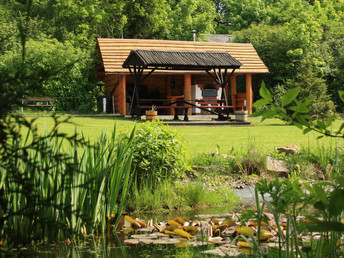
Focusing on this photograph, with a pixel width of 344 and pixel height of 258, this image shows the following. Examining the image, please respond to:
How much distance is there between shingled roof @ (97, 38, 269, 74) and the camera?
73.7ft

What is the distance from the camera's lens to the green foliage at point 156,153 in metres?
6.52

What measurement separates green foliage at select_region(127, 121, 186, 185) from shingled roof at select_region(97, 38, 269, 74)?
48.3ft

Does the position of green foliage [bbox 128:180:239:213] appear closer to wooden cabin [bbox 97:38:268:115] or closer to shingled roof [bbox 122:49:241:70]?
shingled roof [bbox 122:49:241:70]

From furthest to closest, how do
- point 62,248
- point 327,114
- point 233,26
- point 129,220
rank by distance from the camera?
point 233,26 < point 327,114 < point 129,220 < point 62,248

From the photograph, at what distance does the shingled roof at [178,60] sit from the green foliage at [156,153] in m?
11.9

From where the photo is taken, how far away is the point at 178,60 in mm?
19297

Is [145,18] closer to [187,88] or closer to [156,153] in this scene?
[187,88]

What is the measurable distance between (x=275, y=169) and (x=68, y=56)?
17177 millimetres

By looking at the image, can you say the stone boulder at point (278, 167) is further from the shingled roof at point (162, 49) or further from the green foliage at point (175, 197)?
the shingled roof at point (162, 49)

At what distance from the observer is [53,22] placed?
129ft

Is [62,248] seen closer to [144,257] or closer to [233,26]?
[144,257]

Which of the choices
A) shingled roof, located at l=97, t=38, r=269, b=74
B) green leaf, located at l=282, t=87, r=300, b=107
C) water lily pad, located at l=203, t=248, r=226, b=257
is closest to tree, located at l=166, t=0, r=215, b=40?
shingled roof, located at l=97, t=38, r=269, b=74

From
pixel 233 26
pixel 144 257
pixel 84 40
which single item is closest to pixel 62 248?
pixel 144 257

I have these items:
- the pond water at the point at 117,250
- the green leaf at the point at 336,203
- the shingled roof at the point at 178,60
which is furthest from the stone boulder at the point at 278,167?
the shingled roof at the point at 178,60
